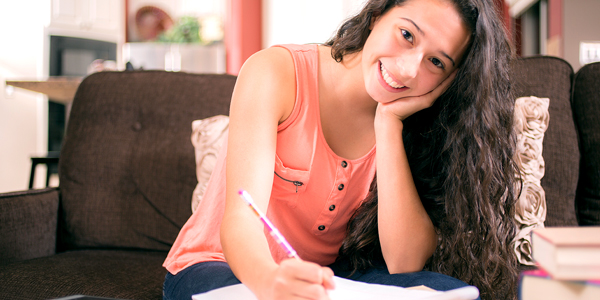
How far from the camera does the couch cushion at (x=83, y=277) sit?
38.5 inches

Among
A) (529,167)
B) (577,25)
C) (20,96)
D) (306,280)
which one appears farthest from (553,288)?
(20,96)

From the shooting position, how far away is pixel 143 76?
1.52 m

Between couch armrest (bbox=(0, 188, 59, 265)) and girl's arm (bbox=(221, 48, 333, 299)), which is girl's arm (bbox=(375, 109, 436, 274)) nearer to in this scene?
girl's arm (bbox=(221, 48, 333, 299))

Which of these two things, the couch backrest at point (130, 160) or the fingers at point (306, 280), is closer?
the fingers at point (306, 280)

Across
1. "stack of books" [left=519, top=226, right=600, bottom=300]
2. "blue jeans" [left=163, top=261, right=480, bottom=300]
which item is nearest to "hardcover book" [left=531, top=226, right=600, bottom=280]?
"stack of books" [left=519, top=226, right=600, bottom=300]

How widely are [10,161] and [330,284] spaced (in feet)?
16.4

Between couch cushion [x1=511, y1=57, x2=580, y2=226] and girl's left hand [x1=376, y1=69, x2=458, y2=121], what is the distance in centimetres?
40

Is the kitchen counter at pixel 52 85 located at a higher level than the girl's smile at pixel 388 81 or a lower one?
higher

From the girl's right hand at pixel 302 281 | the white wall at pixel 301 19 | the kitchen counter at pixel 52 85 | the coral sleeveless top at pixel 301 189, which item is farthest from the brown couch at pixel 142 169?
the white wall at pixel 301 19

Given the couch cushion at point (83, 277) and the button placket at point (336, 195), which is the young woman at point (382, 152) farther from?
the couch cushion at point (83, 277)

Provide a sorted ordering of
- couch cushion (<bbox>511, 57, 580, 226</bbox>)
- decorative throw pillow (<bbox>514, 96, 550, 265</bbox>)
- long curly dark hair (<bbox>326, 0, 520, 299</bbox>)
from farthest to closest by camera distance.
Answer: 1. couch cushion (<bbox>511, 57, 580, 226</bbox>)
2. decorative throw pillow (<bbox>514, 96, 550, 265</bbox>)
3. long curly dark hair (<bbox>326, 0, 520, 299</bbox>)

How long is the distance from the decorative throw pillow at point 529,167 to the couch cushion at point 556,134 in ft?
0.26

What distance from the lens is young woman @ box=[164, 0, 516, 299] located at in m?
0.81

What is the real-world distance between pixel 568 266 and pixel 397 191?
55 cm
